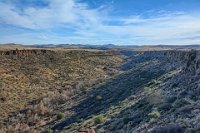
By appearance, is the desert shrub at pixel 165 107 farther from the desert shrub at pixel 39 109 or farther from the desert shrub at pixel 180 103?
the desert shrub at pixel 39 109

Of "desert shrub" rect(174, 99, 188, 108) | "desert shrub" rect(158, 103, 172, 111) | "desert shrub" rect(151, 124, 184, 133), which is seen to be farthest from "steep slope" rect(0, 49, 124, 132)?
"desert shrub" rect(151, 124, 184, 133)

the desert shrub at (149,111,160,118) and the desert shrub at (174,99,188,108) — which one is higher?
the desert shrub at (174,99,188,108)

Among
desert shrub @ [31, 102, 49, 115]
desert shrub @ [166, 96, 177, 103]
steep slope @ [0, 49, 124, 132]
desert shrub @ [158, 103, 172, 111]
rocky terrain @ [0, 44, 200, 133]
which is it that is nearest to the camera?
rocky terrain @ [0, 44, 200, 133]

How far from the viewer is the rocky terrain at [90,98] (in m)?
18.7

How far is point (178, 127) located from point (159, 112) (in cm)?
477

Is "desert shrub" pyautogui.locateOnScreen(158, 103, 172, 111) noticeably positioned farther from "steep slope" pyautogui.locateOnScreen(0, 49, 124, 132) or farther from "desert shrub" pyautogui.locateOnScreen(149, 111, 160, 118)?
"steep slope" pyautogui.locateOnScreen(0, 49, 124, 132)

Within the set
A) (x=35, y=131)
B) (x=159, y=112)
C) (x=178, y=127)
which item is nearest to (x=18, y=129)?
(x=35, y=131)

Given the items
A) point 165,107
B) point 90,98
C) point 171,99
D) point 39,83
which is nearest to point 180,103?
point 165,107

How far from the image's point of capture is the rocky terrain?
61.4 ft

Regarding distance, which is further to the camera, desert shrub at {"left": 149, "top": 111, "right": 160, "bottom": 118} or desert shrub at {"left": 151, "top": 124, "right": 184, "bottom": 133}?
desert shrub at {"left": 149, "top": 111, "right": 160, "bottom": 118}

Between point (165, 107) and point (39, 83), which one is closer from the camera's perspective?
point (165, 107)

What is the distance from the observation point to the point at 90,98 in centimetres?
3975

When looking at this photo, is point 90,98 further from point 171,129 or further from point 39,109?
point 171,129

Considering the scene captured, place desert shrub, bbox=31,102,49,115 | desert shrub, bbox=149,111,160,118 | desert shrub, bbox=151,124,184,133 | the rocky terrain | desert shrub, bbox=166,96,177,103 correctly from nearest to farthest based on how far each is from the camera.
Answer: desert shrub, bbox=151,124,184,133
desert shrub, bbox=149,111,160,118
the rocky terrain
desert shrub, bbox=166,96,177,103
desert shrub, bbox=31,102,49,115
